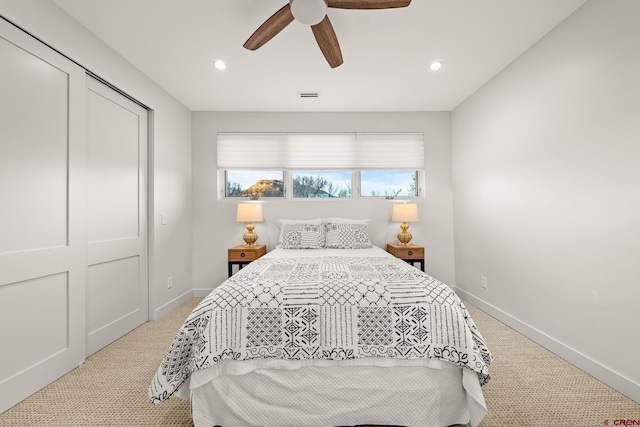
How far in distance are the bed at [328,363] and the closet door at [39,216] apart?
3.41 feet

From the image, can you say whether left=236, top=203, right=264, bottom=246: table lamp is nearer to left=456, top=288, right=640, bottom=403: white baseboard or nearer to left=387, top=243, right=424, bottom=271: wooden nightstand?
left=387, top=243, right=424, bottom=271: wooden nightstand

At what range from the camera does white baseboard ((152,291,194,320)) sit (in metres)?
3.13

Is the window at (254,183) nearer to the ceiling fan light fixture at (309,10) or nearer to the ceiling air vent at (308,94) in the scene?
the ceiling air vent at (308,94)

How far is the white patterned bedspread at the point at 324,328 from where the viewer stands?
1.49 metres

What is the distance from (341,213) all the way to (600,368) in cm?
277

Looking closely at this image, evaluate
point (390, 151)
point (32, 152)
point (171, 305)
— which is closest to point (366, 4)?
point (32, 152)

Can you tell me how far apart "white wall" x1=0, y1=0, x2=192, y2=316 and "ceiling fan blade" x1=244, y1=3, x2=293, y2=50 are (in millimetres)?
1252

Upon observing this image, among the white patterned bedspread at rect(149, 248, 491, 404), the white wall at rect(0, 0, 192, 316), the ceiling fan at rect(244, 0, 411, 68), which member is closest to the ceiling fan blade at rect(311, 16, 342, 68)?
the ceiling fan at rect(244, 0, 411, 68)

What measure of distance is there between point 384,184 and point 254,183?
180cm

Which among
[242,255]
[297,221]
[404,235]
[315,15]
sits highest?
[315,15]

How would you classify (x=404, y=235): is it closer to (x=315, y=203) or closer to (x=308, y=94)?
(x=315, y=203)

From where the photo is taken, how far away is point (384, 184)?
4.14m

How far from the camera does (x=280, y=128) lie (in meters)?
4.00

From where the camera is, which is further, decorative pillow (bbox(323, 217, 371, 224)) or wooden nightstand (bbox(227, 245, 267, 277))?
decorative pillow (bbox(323, 217, 371, 224))
